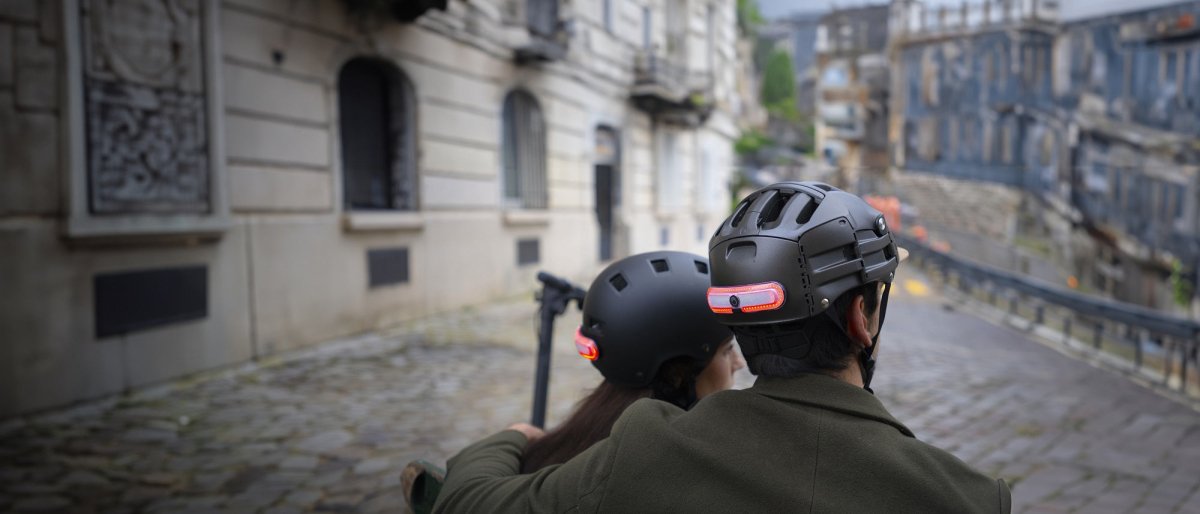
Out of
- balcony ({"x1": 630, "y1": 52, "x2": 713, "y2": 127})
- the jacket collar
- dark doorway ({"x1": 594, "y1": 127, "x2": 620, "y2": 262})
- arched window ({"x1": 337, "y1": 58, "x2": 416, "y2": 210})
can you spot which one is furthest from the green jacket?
balcony ({"x1": 630, "y1": 52, "x2": 713, "y2": 127})

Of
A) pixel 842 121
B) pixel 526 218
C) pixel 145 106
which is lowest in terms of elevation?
pixel 526 218

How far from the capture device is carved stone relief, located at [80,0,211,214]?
6.25m

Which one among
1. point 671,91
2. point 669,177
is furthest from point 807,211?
point 669,177

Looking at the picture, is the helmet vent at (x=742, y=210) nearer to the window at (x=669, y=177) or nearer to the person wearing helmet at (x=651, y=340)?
the person wearing helmet at (x=651, y=340)

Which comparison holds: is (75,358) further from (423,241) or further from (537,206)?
(537,206)

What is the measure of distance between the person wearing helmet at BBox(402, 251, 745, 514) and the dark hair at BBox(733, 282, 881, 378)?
655 millimetres

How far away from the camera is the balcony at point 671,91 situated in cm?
1762

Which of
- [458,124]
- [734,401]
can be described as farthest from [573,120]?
[734,401]

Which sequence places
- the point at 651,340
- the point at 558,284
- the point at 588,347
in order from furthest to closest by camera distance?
1. the point at 558,284
2. the point at 588,347
3. the point at 651,340

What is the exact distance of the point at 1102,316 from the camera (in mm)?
10805

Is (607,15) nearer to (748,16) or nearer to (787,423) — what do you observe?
(787,423)

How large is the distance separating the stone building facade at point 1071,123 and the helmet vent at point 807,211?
22562 mm

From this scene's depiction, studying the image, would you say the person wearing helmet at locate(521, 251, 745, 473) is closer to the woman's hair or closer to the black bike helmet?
the woman's hair

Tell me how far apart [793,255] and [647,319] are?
2.92ft
